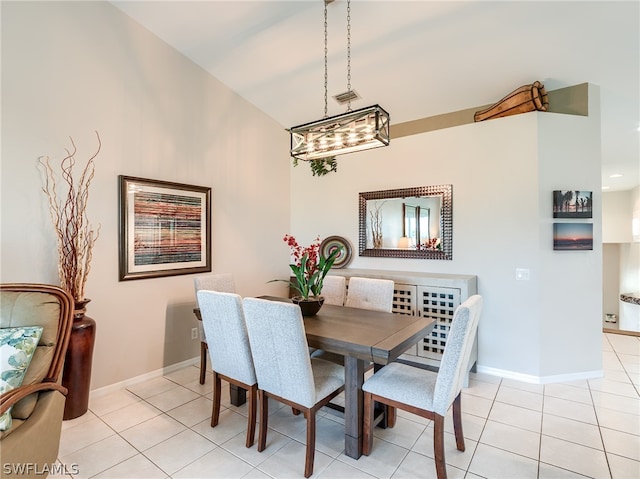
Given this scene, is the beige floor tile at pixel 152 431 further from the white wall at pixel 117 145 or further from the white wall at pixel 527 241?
the white wall at pixel 527 241

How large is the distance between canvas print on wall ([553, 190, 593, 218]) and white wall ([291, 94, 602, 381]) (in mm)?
74

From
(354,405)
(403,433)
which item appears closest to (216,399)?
(354,405)

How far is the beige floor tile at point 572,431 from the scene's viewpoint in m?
2.24

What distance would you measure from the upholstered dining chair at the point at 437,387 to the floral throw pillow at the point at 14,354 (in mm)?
1848

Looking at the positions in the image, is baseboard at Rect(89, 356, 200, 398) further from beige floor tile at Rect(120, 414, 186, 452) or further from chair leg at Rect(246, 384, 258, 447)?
chair leg at Rect(246, 384, 258, 447)

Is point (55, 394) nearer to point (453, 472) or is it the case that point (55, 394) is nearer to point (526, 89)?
point (453, 472)

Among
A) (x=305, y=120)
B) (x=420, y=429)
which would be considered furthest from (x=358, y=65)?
(x=420, y=429)

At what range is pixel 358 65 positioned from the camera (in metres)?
3.35

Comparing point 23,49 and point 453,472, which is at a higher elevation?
point 23,49

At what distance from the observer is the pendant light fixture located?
222 centimetres

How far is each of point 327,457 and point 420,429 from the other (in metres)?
0.77

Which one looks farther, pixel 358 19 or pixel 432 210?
pixel 432 210

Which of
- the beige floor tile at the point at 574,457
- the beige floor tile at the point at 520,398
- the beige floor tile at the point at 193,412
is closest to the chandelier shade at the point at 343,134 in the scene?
the beige floor tile at the point at 193,412

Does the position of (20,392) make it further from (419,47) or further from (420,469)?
(419,47)
